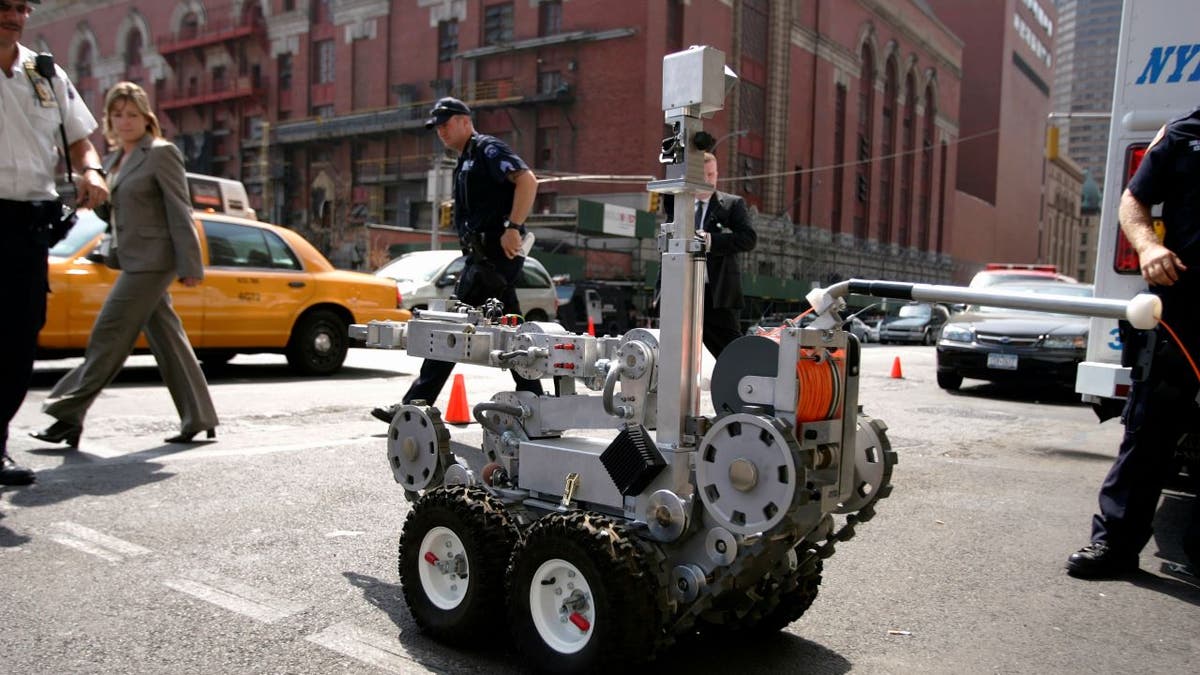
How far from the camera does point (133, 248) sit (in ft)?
17.9

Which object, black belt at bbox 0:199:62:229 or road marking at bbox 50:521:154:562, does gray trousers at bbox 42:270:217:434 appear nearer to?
black belt at bbox 0:199:62:229

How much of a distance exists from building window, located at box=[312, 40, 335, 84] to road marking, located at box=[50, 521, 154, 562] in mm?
50085

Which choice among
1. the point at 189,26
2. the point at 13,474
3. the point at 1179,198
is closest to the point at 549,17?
the point at 189,26

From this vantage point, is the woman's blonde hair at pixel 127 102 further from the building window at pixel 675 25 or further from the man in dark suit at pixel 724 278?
the building window at pixel 675 25

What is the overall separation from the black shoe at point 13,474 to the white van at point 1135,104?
566 centimetres

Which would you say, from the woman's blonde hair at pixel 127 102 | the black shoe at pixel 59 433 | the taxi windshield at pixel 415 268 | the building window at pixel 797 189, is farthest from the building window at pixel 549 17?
the black shoe at pixel 59 433

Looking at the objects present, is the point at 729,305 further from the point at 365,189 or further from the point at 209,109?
the point at 209,109

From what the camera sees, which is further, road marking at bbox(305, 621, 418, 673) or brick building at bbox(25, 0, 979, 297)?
brick building at bbox(25, 0, 979, 297)

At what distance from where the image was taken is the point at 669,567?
2.55 m

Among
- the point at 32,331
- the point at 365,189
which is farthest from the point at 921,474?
the point at 365,189

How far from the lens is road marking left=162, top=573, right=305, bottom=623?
10.2 ft

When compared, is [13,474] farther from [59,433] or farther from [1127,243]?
[1127,243]

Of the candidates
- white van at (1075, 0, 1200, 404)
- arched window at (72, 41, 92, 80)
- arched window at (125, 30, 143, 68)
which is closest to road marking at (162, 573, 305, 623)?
white van at (1075, 0, 1200, 404)

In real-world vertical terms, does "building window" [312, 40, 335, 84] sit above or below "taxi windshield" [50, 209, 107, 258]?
above
